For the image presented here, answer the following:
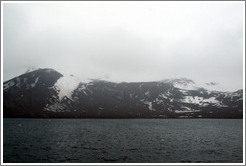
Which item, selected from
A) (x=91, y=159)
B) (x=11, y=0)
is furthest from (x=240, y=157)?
(x=11, y=0)

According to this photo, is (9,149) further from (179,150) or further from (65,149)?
(179,150)

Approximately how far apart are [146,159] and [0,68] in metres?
32.9

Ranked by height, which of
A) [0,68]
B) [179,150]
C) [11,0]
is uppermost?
[11,0]

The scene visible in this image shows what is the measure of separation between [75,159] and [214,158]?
2905 cm

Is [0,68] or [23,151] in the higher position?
[0,68]

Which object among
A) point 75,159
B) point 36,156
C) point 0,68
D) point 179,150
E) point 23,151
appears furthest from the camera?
point 179,150

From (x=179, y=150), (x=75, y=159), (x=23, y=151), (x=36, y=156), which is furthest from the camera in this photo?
(x=179, y=150)

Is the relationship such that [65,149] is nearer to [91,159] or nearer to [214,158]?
[91,159]

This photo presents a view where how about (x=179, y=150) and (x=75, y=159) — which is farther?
(x=179, y=150)

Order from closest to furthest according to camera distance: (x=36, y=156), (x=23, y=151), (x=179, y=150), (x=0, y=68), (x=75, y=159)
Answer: (x=0, y=68) < (x=75, y=159) < (x=36, y=156) < (x=23, y=151) < (x=179, y=150)

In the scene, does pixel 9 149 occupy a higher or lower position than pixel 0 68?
lower

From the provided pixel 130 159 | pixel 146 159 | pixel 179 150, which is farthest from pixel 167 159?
pixel 179 150

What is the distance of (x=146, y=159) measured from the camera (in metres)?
51.3

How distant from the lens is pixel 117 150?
62.0m
